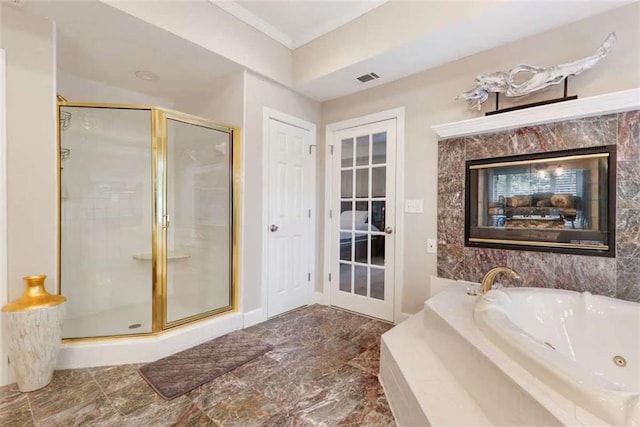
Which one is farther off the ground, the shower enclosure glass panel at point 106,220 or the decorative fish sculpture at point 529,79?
the decorative fish sculpture at point 529,79

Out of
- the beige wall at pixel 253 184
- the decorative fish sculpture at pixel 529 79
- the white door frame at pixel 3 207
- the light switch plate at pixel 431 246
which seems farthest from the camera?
the beige wall at pixel 253 184

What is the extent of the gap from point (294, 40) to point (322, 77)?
54cm

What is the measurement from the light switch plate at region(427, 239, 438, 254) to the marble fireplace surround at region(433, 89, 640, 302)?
0.18 feet

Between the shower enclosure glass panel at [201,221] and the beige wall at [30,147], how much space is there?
815 millimetres

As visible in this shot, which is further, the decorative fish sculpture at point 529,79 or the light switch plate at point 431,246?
the light switch plate at point 431,246

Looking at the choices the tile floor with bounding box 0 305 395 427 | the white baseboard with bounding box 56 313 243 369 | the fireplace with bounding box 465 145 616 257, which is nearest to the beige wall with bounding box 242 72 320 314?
the white baseboard with bounding box 56 313 243 369

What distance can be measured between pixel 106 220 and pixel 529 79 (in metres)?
3.63

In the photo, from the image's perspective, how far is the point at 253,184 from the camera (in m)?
2.82

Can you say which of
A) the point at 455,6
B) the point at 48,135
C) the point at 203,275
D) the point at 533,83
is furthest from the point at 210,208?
the point at 533,83

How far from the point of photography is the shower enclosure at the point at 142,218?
228cm

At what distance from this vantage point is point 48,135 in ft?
6.27

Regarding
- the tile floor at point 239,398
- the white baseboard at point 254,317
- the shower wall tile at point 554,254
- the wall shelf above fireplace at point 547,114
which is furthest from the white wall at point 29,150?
the shower wall tile at point 554,254

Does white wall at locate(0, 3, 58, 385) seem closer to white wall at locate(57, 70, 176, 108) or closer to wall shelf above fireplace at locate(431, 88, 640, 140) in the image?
white wall at locate(57, 70, 176, 108)

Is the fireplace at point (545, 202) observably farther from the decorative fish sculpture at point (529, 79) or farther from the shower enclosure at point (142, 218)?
the shower enclosure at point (142, 218)
